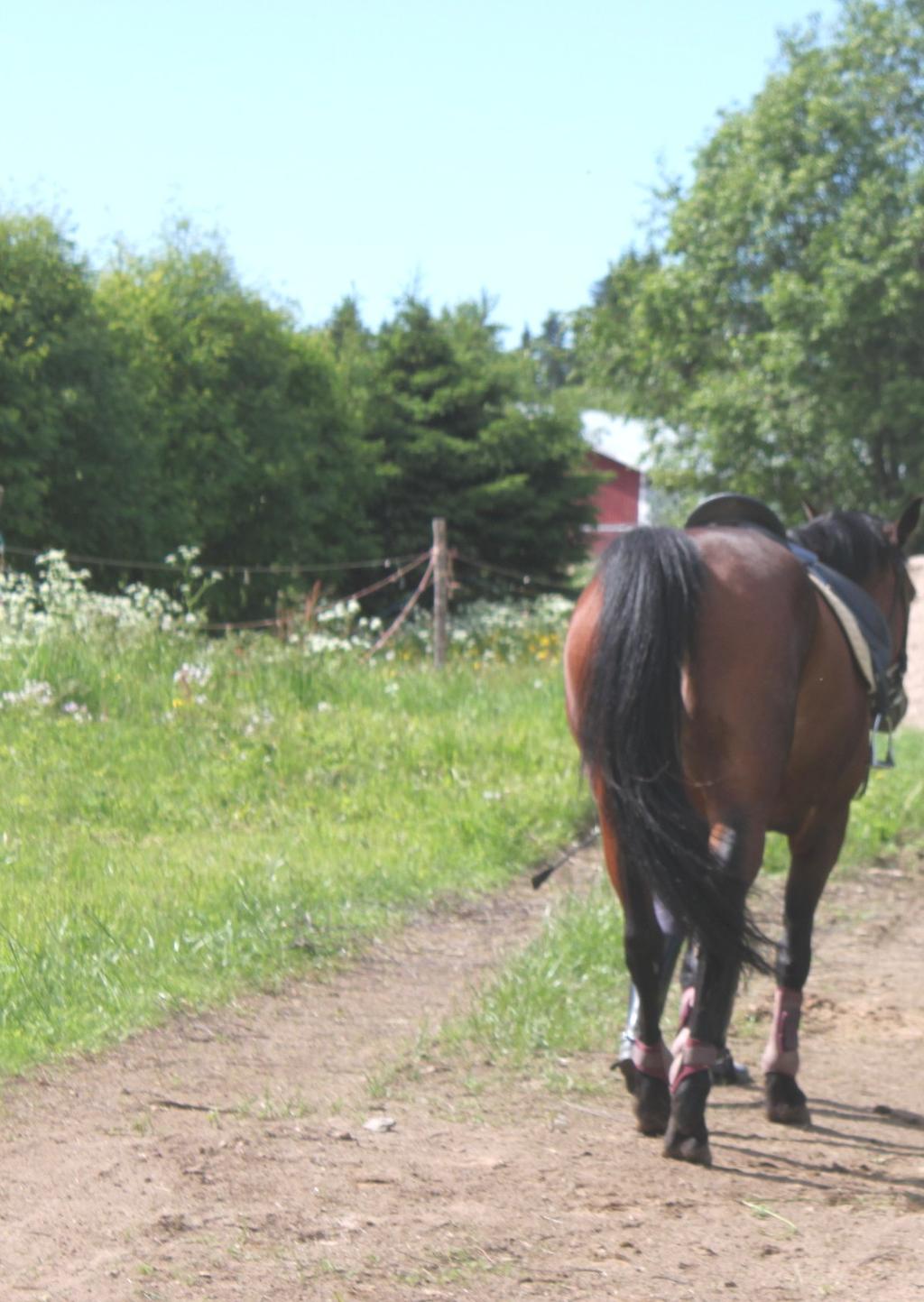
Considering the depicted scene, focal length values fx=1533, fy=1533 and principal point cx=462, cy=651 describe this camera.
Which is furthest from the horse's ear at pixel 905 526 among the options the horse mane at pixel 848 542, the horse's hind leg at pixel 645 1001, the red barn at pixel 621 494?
the red barn at pixel 621 494

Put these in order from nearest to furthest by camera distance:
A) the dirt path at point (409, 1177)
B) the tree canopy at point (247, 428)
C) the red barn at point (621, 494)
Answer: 1. the dirt path at point (409, 1177)
2. the tree canopy at point (247, 428)
3. the red barn at point (621, 494)

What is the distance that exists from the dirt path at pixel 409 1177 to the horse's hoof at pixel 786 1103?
7cm

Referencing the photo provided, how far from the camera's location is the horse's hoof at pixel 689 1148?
4.14m

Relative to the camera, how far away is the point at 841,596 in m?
4.97

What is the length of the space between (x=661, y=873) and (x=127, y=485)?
51.9ft

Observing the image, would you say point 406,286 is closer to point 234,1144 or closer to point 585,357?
point 585,357

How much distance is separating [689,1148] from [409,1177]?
2.83ft

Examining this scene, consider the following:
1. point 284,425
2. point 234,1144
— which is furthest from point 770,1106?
point 284,425

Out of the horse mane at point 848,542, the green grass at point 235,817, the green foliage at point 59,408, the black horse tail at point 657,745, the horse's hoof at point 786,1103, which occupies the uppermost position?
the green foliage at point 59,408

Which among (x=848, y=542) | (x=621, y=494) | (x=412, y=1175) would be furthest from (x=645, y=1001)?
(x=621, y=494)

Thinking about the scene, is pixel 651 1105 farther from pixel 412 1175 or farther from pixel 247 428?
pixel 247 428

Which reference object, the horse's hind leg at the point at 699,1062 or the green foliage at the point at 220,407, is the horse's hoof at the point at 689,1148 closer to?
the horse's hind leg at the point at 699,1062

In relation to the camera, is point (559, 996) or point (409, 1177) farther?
point (559, 996)

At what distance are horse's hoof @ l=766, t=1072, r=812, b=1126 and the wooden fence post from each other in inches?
330
